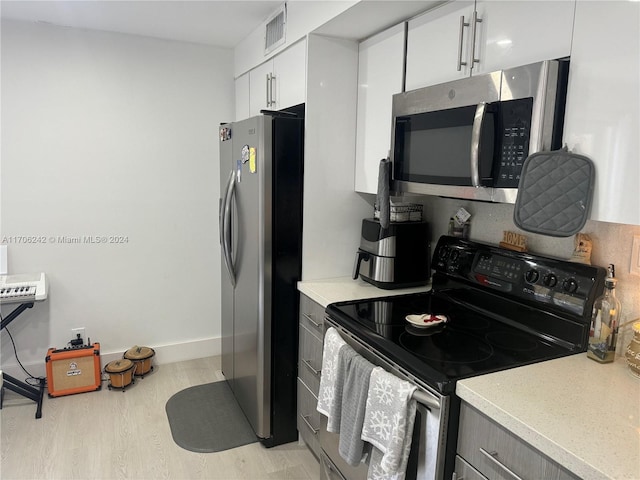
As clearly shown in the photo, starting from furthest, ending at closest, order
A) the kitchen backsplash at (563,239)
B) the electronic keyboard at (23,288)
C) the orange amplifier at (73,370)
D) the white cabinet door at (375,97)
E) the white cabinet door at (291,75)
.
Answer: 1. the orange amplifier at (73,370)
2. the electronic keyboard at (23,288)
3. the white cabinet door at (291,75)
4. the white cabinet door at (375,97)
5. the kitchen backsplash at (563,239)

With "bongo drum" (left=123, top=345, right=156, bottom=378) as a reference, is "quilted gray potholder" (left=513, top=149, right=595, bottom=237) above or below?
above

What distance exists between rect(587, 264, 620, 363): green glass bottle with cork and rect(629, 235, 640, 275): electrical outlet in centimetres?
7

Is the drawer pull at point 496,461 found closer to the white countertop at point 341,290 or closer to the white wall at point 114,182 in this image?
the white countertop at point 341,290

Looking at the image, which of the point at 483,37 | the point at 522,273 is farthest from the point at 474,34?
the point at 522,273

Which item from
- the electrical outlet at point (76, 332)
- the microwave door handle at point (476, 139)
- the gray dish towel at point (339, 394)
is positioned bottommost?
the electrical outlet at point (76, 332)

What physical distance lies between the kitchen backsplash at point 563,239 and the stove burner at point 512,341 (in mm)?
277

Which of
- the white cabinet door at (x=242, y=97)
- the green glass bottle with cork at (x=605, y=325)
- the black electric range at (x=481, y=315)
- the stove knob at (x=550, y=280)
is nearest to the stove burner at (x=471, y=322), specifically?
the black electric range at (x=481, y=315)

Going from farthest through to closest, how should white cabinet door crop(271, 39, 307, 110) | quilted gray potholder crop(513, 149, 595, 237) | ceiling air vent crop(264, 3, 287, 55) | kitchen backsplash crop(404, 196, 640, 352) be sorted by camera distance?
ceiling air vent crop(264, 3, 287, 55) → white cabinet door crop(271, 39, 307, 110) → kitchen backsplash crop(404, 196, 640, 352) → quilted gray potholder crop(513, 149, 595, 237)

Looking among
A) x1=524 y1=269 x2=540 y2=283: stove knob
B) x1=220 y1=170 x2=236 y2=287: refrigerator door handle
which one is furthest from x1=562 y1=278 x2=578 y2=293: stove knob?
x1=220 y1=170 x2=236 y2=287: refrigerator door handle

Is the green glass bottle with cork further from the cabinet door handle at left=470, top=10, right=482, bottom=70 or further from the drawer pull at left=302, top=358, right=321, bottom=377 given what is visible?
the drawer pull at left=302, top=358, right=321, bottom=377

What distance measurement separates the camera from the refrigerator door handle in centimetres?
262

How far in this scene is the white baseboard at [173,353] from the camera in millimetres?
3080

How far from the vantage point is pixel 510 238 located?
6.36 feet

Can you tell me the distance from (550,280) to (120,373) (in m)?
2.57
